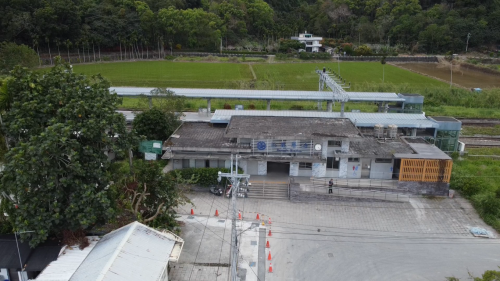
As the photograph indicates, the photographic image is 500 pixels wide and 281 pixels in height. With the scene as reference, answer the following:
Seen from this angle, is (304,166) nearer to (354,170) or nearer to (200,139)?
(354,170)

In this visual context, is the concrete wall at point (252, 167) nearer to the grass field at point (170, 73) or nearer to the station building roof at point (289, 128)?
the station building roof at point (289, 128)

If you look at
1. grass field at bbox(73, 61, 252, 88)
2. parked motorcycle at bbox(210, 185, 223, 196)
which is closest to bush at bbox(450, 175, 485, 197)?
parked motorcycle at bbox(210, 185, 223, 196)

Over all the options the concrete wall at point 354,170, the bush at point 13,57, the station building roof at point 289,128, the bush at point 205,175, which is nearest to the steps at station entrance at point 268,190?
the bush at point 205,175

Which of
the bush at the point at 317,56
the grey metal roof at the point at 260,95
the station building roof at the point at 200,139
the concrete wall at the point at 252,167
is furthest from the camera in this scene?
the bush at the point at 317,56

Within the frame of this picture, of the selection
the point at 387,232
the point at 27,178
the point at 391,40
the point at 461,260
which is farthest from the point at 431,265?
the point at 391,40

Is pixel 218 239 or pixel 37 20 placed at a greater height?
pixel 37 20

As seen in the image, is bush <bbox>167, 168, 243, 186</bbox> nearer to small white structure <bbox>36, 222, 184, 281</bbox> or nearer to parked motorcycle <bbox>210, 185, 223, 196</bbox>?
parked motorcycle <bbox>210, 185, 223, 196</bbox>

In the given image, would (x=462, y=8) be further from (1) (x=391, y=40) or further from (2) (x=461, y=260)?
(2) (x=461, y=260)
